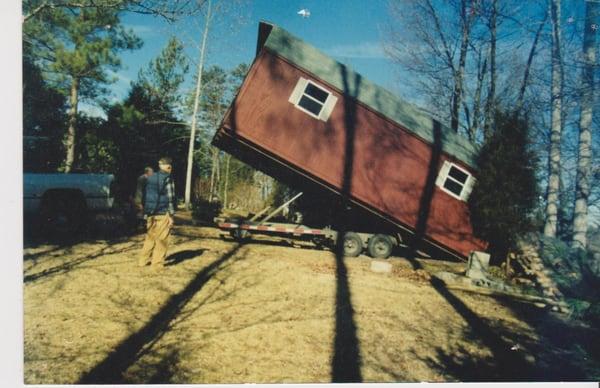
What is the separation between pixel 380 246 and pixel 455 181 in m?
2.92

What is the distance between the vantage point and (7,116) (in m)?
4.54

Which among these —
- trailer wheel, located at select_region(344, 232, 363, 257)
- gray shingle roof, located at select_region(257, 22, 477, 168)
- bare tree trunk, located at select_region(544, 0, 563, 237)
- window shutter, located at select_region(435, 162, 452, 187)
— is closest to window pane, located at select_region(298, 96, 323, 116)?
gray shingle roof, located at select_region(257, 22, 477, 168)

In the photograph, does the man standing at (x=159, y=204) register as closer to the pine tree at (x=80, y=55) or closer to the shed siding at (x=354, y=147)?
the shed siding at (x=354, y=147)

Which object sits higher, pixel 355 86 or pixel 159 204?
pixel 355 86

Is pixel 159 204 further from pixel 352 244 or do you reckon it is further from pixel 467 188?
pixel 467 188

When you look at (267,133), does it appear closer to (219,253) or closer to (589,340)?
(219,253)

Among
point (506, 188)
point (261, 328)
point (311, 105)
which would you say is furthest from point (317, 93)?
point (261, 328)

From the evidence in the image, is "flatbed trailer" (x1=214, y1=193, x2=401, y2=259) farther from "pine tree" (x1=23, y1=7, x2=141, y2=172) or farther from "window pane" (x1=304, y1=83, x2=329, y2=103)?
"pine tree" (x1=23, y1=7, x2=141, y2=172)

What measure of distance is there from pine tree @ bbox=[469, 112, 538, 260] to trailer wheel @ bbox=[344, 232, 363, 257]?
3.43m

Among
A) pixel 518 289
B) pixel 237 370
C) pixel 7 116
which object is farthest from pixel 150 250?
pixel 518 289

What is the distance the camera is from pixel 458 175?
1088 cm

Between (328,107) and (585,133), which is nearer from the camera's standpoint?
(585,133)

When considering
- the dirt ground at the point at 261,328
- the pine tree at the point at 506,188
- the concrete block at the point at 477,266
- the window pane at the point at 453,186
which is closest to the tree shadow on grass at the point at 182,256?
the dirt ground at the point at 261,328

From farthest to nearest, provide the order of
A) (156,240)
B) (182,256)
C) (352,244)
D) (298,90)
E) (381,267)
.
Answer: (352,244)
(298,90)
(381,267)
(182,256)
(156,240)
